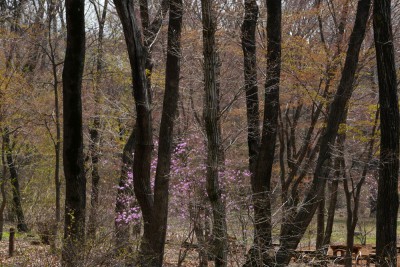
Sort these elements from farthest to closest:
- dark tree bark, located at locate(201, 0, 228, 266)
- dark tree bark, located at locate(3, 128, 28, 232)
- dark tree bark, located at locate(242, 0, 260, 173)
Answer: dark tree bark, located at locate(3, 128, 28, 232), dark tree bark, located at locate(242, 0, 260, 173), dark tree bark, located at locate(201, 0, 228, 266)

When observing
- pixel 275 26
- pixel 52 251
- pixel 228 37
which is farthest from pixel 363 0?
pixel 52 251

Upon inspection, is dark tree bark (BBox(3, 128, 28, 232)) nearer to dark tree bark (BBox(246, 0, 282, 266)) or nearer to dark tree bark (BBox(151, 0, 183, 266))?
dark tree bark (BBox(151, 0, 183, 266))

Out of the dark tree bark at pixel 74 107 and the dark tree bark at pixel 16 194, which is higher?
the dark tree bark at pixel 74 107

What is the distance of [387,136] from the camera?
343 inches

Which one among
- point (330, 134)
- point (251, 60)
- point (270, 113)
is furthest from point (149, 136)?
point (330, 134)

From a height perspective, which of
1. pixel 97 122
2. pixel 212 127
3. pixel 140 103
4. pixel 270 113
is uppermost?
pixel 97 122

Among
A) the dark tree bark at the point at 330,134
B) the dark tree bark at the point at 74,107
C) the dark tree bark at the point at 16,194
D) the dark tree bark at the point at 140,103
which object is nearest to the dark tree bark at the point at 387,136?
the dark tree bark at the point at 330,134

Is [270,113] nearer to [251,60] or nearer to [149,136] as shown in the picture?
[251,60]

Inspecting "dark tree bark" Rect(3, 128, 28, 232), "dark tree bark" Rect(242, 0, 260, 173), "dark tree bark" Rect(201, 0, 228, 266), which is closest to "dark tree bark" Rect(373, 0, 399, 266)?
"dark tree bark" Rect(201, 0, 228, 266)

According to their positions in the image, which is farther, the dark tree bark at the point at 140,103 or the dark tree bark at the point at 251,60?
the dark tree bark at the point at 251,60

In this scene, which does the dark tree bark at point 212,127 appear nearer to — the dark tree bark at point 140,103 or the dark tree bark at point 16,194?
the dark tree bark at point 140,103

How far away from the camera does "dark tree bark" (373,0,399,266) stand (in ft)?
28.1

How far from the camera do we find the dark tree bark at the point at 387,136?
8570mm

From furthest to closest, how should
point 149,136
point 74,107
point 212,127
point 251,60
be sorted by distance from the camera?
1. point 251,60
2. point 149,136
3. point 74,107
4. point 212,127
